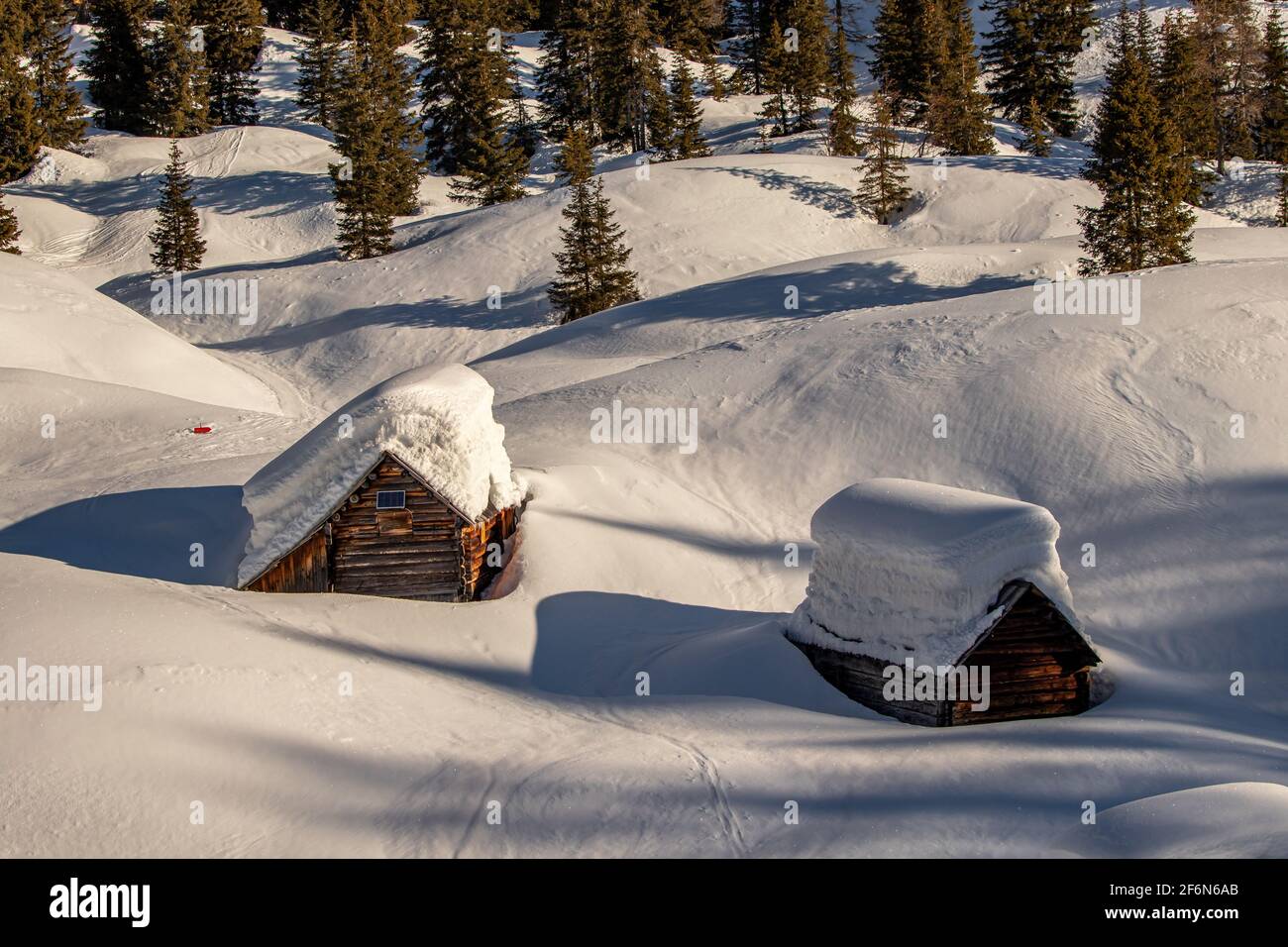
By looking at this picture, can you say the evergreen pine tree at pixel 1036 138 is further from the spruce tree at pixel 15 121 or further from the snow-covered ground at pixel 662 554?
the spruce tree at pixel 15 121

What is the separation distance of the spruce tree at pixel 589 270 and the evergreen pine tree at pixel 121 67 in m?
35.4

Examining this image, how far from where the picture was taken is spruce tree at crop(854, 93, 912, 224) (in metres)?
48.8

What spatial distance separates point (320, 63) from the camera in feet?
217

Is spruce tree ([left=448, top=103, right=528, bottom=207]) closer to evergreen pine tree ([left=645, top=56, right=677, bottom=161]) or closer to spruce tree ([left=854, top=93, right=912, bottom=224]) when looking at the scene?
evergreen pine tree ([left=645, top=56, right=677, bottom=161])

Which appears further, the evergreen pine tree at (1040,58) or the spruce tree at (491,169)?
the evergreen pine tree at (1040,58)

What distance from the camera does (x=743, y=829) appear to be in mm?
13961

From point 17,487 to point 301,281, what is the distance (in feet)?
72.7

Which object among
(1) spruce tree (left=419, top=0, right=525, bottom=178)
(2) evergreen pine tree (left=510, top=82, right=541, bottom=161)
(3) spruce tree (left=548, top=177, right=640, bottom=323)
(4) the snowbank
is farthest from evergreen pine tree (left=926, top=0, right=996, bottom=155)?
(4) the snowbank

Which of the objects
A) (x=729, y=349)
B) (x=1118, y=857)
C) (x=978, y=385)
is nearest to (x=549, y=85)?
(x=729, y=349)

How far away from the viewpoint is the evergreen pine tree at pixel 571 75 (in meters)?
61.5

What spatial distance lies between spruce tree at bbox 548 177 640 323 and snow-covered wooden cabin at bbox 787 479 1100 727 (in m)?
25.5

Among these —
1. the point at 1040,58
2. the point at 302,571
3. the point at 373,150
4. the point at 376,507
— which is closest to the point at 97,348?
the point at 373,150

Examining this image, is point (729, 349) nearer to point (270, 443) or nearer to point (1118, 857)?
point (270, 443)

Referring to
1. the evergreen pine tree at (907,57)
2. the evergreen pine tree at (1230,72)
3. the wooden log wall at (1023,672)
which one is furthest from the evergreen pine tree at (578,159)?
the wooden log wall at (1023,672)
